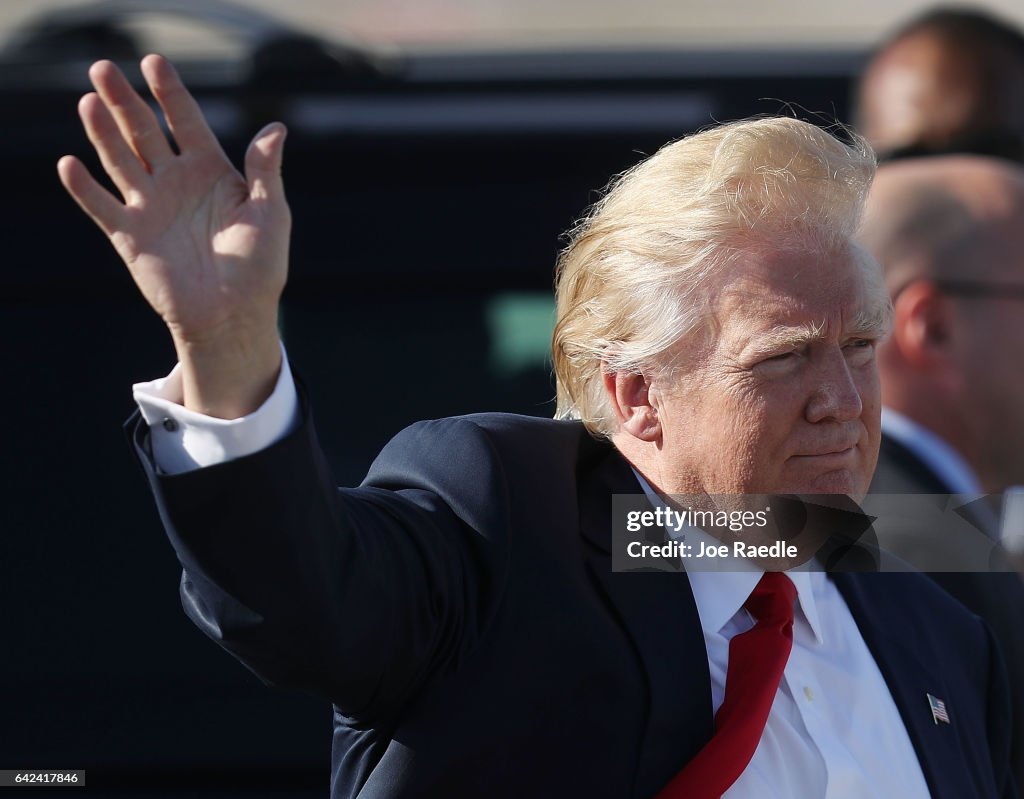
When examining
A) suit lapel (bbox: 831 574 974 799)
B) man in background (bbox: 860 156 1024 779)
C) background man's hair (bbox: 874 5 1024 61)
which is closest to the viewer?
suit lapel (bbox: 831 574 974 799)

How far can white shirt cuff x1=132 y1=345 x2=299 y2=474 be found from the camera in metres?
1.48

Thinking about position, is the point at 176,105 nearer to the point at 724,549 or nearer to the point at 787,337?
the point at 787,337

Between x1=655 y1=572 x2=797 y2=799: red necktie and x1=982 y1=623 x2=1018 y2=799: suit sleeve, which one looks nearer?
x1=655 y1=572 x2=797 y2=799: red necktie

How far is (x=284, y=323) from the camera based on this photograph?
8.26 ft

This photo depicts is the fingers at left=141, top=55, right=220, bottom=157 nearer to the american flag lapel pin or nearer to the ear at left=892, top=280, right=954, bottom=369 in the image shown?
the american flag lapel pin

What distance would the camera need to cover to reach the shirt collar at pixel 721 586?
6.42 feet

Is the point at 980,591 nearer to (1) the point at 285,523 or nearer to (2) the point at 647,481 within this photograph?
(2) the point at 647,481

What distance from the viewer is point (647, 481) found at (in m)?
2.05

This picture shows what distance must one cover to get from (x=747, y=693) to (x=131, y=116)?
1.01 m

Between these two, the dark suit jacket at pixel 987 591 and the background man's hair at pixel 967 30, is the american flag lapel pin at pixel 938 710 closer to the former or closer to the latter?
the dark suit jacket at pixel 987 591

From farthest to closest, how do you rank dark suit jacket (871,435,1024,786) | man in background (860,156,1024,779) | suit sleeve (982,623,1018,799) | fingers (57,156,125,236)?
man in background (860,156,1024,779) < dark suit jacket (871,435,1024,786) < suit sleeve (982,623,1018,799) < fingers (57,156,125,236)

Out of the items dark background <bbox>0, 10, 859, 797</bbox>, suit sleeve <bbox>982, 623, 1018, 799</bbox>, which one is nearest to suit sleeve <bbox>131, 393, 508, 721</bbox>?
dark background <bbox>0, 10, 859, 797</bbox>

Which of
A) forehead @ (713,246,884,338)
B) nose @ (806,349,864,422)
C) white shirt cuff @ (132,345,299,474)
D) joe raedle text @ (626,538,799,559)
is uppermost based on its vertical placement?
white shirt cuff @ (132,345,299,474)

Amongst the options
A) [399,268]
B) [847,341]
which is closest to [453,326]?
[399,268]
